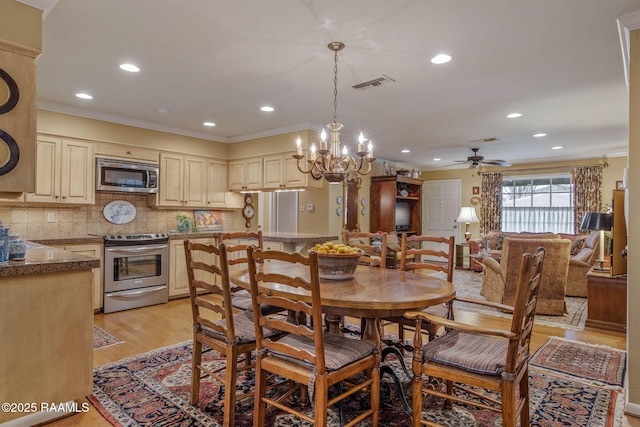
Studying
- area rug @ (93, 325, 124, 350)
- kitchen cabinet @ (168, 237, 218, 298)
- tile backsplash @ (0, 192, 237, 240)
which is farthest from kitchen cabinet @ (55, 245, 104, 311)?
kitchen cabinet @ (168, 237, 218, 298)

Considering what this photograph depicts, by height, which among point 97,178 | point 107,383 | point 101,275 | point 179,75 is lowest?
point 107,383

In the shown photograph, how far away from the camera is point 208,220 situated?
5895mm

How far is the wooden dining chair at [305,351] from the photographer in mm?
1642

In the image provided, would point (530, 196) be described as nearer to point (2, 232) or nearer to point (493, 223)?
point (493, 223)

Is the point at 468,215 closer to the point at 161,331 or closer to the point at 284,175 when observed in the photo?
the point at 284,175

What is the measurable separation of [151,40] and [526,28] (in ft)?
8.57

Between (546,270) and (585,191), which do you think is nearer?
(546,270)

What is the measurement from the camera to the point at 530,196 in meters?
8.34

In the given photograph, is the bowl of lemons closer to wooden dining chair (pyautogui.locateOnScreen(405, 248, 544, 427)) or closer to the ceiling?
wooden dining chair (pyautogui.locateOnScreen(405, 248, 544, 427))

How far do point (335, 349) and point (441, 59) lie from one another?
2378 mm

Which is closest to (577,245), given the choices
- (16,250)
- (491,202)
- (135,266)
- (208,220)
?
(491,202)

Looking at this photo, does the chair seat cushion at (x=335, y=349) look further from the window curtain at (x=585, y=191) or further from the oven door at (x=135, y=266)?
the window curtain at (x=585, y=191)

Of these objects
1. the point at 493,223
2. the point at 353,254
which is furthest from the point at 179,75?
the point at 493,223

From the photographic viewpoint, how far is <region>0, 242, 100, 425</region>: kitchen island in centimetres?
195
